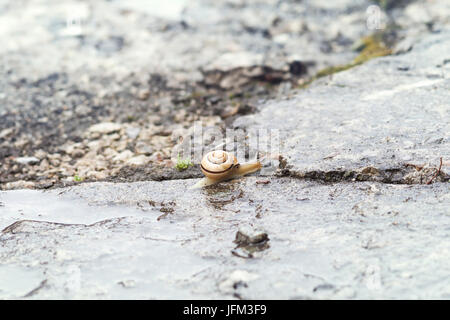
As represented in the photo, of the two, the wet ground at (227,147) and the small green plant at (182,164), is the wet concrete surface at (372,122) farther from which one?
the small green plant at (182,164)

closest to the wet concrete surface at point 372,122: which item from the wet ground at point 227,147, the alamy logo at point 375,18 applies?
the wet ground at point 227,147

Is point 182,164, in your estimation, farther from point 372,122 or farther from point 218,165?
point 372,122

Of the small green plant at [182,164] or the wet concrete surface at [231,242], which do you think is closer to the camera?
the wet concrete surface at [231,242]

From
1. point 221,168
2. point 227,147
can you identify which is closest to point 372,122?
point 227,147

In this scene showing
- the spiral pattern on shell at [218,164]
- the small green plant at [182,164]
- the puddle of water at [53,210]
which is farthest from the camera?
the small green plant at [182,164]
